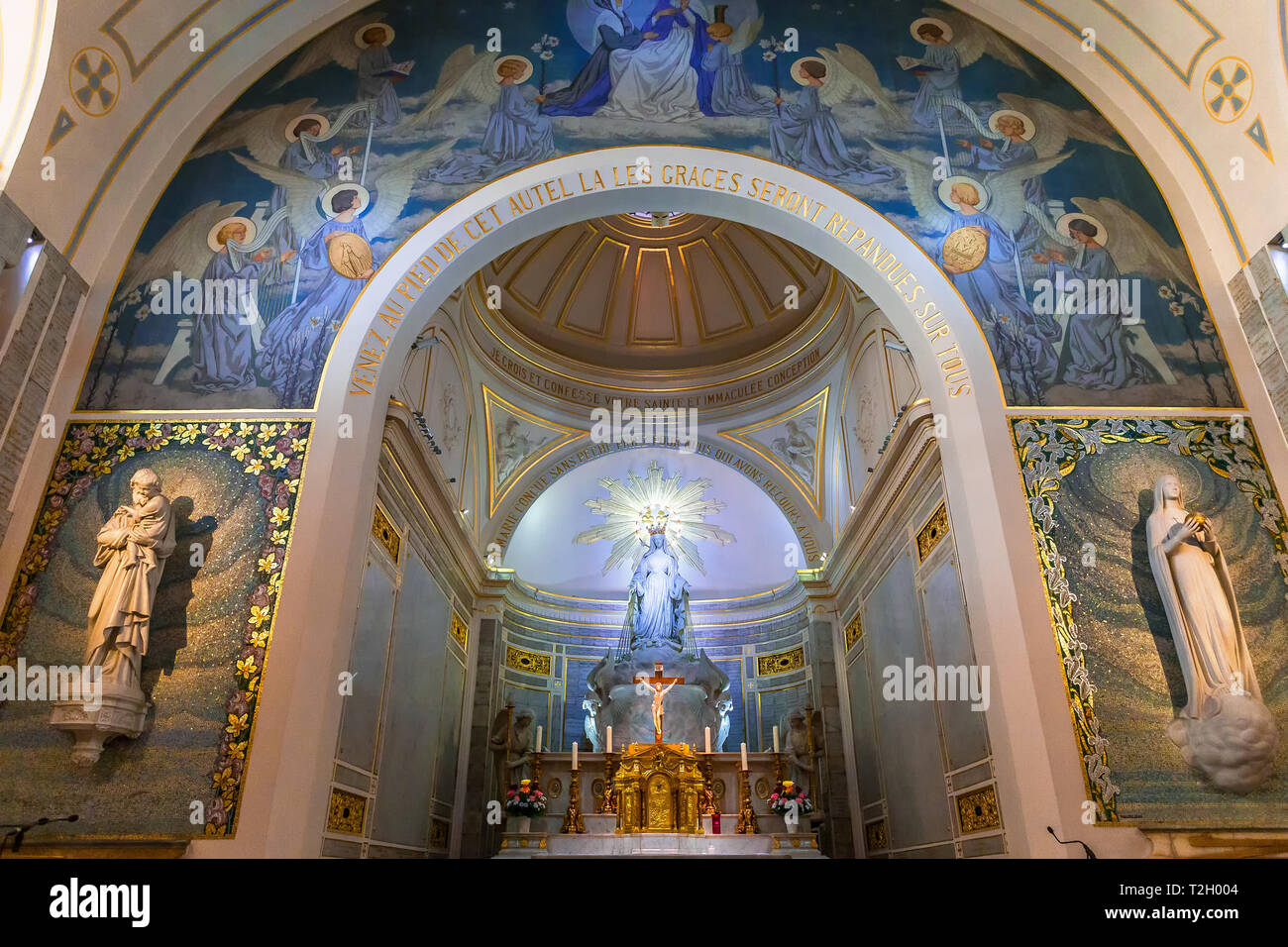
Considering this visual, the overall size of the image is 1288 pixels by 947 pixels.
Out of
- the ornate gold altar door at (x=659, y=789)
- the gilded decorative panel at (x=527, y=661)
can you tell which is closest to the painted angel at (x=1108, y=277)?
the ornate gold altar door at (x=659, y=789)

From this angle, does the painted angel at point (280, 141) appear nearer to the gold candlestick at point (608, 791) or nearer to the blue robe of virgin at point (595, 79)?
the blue robe of virgin at point (595, 79)

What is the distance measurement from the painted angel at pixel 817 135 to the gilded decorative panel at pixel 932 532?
3570 millimetres

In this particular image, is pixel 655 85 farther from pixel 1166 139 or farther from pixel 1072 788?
pixel 1072 788

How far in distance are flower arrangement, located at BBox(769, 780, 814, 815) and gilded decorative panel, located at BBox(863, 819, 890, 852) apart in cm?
82

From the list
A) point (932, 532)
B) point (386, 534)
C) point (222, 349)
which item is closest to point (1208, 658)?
A: point (932, 532)

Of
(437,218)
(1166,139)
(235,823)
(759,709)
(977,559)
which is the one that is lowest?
(235,823)

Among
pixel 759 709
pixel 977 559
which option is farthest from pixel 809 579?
pixel 977 559

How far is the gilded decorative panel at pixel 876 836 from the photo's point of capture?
34.7ft

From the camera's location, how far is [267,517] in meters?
6.93

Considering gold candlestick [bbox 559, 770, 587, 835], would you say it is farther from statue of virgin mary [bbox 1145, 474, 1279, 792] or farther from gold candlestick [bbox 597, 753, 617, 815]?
statue of virgin mary [bbox 1145, 474, 1279, 792]

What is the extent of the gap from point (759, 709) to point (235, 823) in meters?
11.3

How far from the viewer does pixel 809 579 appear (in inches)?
537

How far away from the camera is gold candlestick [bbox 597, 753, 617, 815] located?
11.8m

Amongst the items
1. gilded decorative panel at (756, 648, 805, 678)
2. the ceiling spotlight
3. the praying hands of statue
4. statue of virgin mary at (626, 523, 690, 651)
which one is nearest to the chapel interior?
the praying hands of statue
